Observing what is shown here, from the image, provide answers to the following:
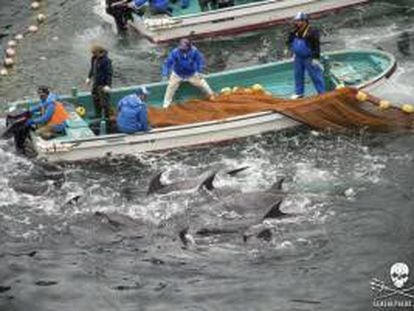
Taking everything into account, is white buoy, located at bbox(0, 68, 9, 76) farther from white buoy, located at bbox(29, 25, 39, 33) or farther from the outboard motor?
the outboard motor

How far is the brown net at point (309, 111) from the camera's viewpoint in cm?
1725

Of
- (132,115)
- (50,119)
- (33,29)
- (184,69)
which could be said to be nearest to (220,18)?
(184,69)

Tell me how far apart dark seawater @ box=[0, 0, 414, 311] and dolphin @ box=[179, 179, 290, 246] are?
77 mm

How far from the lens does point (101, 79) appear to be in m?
17.8

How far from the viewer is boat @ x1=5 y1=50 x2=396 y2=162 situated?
55.0ft

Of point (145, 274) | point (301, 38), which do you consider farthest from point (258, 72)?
point (145, 274)

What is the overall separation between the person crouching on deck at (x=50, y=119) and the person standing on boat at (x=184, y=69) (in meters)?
2.36

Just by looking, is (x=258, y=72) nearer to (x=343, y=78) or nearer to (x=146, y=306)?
(x=343, y=78)

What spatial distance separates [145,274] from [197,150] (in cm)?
409

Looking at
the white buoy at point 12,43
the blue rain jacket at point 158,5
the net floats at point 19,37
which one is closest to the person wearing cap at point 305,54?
the blue rain jacket at point 158,5

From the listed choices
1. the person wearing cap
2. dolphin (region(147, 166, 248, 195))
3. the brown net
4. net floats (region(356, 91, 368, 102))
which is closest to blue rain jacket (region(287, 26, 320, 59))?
the person wearing cap

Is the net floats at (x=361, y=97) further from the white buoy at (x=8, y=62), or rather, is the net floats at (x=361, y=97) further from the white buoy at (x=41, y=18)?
the white buoy at (x=41, y=18)

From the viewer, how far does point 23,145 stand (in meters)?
17.3

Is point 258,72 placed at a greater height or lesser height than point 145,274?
greater
